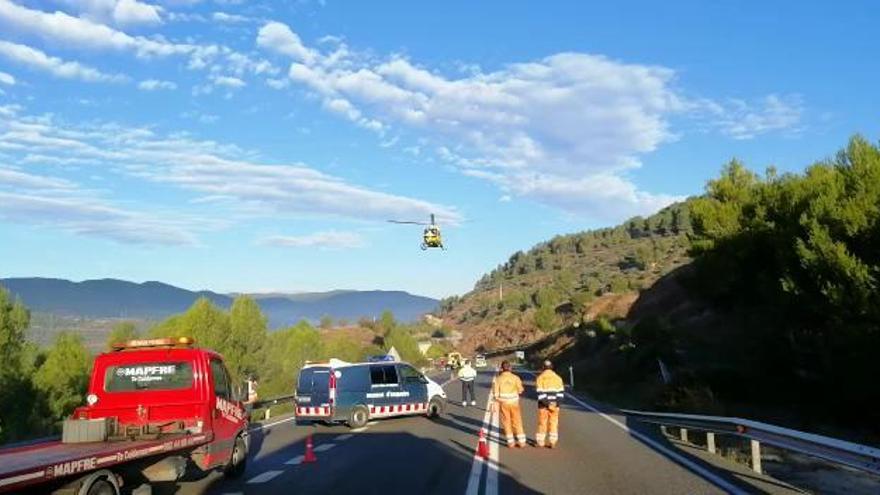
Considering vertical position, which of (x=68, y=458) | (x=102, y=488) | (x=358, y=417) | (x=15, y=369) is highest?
(x=68, y=458)

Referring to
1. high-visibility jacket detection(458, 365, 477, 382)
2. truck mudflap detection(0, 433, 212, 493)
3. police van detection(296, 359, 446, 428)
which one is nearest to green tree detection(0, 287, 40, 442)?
high-visibility jacket detection(458, 365, 477, 382)

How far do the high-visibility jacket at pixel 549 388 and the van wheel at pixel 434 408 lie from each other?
8031 mm

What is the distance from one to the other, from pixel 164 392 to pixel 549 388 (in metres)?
7.66

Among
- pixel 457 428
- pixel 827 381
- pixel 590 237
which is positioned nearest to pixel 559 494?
pixel 457 428

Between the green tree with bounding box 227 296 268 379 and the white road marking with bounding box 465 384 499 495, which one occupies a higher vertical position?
the green tree with bounding box 227 296 268 379

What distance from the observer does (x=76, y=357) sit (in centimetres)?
4934

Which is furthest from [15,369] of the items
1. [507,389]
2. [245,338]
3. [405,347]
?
[405,347]

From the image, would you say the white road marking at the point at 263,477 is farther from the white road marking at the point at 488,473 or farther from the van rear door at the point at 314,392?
the van rear door at the point at 314,392

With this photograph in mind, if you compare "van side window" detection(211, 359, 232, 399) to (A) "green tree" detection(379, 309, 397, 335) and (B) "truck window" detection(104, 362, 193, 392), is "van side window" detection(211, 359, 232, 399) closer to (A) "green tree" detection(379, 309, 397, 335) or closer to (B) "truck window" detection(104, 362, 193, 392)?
(B) "truck window" detection(104, 362, 193, 392)

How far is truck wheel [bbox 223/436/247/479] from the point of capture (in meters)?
12.5

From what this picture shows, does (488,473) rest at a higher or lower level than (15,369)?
lower

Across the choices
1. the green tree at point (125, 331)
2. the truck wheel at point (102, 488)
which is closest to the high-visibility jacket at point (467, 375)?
the truck wheel at point (102, 488)

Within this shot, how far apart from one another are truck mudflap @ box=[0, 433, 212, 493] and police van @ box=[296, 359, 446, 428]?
11309 mm

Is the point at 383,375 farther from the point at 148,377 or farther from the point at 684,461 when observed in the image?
the point at 148,377
